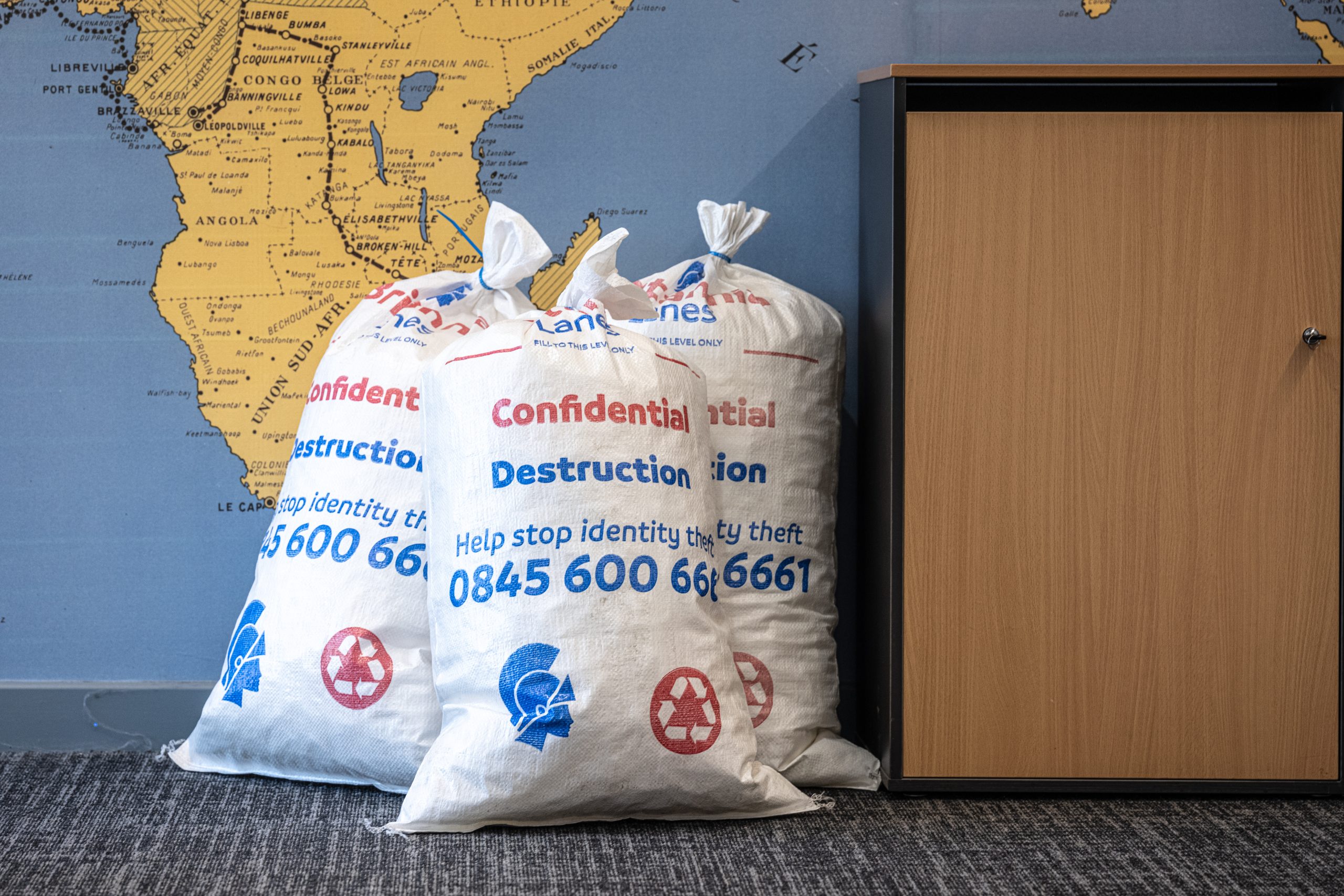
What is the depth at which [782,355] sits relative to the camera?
1.58 meters

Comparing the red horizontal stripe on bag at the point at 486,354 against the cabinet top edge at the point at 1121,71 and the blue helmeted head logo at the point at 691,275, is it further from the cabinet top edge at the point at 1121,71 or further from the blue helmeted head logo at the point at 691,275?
the cabinet top edge at the point at 1121,71

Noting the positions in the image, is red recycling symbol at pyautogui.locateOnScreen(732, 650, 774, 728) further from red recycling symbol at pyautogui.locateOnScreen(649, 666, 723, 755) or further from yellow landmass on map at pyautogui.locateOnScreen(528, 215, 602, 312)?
yellow landmass on map at pyautogui.locateOnScreen(528, 215, 602, 312)

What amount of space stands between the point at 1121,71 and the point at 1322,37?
56 cm

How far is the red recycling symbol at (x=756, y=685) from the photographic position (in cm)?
150

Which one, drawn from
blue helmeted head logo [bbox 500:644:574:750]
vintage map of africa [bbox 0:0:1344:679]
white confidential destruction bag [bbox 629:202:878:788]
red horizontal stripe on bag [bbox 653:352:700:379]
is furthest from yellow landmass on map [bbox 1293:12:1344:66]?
blue helmeted head logo [bbox 500:644:574:750]

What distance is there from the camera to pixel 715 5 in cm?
177

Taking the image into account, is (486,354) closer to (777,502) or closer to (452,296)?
(452,296)

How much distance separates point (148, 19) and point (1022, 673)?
176 centimetres

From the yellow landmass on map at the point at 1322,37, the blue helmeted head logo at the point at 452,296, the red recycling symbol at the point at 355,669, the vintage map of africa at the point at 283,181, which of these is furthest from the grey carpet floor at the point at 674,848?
the yellow landmass on map at the point at 1322,37

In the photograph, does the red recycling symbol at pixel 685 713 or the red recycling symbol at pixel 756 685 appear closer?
the red recycling symbol at pixel 685 713

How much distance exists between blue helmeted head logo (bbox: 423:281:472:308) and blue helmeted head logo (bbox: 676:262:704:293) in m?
0.34

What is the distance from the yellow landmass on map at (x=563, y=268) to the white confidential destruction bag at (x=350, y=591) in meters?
0.18

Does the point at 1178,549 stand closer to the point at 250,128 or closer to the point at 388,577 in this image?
the point at 388,577

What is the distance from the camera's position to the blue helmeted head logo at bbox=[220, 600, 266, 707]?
→ 1480mm
